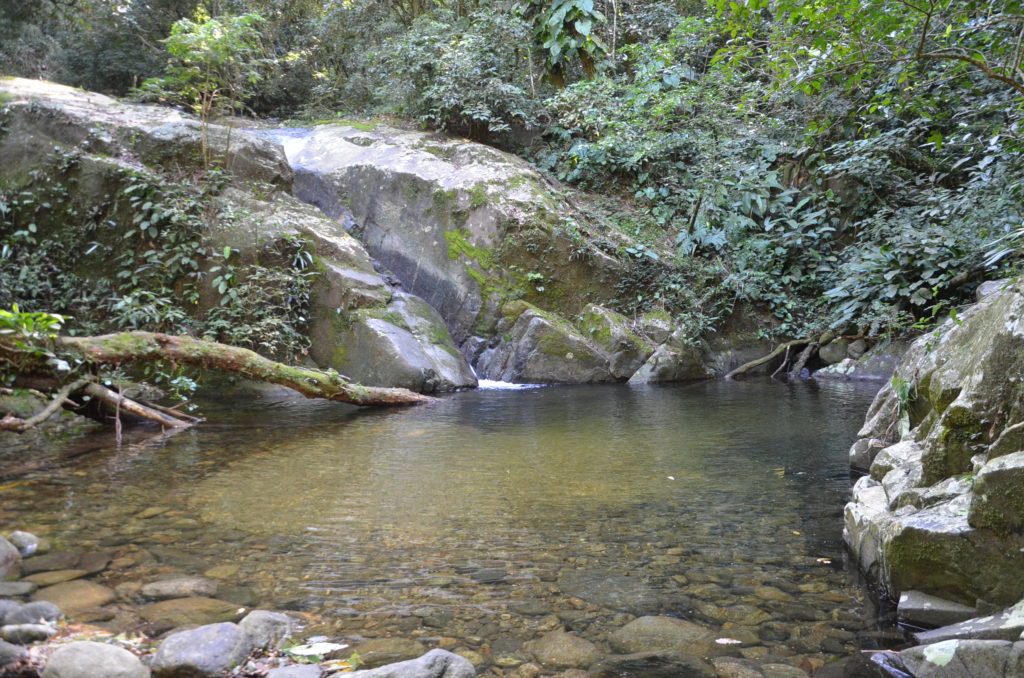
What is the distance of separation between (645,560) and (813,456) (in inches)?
111

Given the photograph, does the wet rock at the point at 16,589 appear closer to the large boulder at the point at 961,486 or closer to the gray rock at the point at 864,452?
the large boulder at the point at 961,486

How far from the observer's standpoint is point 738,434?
21.2 ft

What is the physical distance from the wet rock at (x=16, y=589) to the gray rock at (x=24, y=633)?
603 mm

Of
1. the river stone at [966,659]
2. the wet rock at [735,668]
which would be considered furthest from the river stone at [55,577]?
the river stone at [966,659]

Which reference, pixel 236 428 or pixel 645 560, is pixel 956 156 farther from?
pixel 236 428

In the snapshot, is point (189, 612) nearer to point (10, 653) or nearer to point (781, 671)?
point (10, 653)

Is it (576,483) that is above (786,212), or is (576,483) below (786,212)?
below

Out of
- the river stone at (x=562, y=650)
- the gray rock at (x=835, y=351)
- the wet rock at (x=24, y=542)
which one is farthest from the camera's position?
the gray rock at (x=835, y=351)

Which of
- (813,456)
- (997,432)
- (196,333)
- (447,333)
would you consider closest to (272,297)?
(196,333)

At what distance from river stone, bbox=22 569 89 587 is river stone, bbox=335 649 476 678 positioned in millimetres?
1759

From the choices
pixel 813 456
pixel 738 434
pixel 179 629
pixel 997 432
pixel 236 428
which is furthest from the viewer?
pixel 236 428

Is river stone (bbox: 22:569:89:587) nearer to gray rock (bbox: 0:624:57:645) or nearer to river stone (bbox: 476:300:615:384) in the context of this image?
gray rock (bbox: 0:624:57:645)

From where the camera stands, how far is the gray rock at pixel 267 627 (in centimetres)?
249

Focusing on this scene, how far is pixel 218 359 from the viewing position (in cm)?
682
